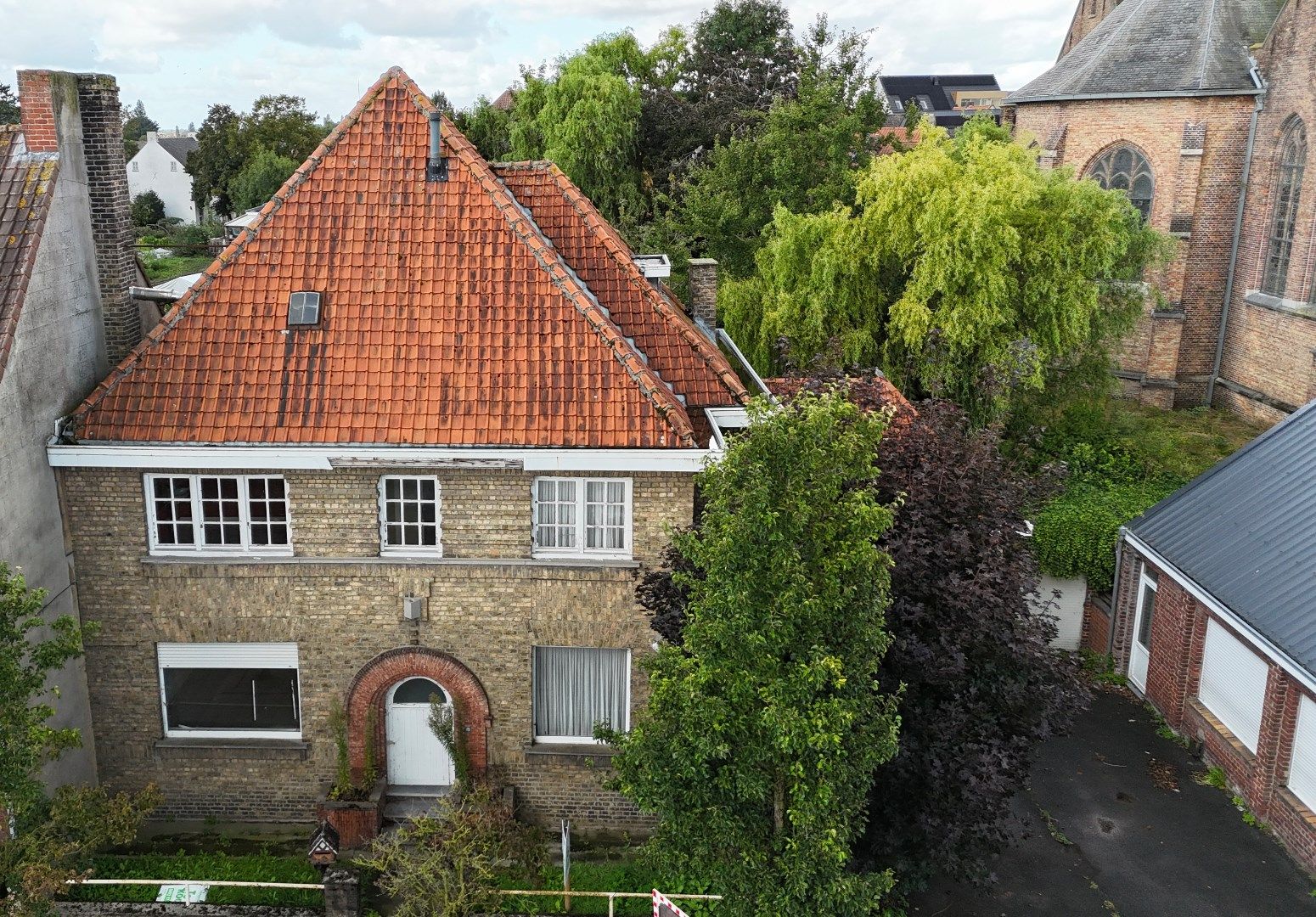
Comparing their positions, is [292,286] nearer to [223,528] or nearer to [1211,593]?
[223,528]

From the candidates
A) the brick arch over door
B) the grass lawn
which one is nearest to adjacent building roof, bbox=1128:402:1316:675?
the brick arch over door

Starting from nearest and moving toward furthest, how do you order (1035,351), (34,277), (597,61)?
(34,277), (1035,351), (597,61)

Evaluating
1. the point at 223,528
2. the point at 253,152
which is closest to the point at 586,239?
the point at 223,528

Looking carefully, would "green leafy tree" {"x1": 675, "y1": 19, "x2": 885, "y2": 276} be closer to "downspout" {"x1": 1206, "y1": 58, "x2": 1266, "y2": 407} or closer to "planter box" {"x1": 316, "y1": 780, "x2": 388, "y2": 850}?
"downspout" {"x1": 1206, "y1": 58, "x2": 1266, "y2": 407}

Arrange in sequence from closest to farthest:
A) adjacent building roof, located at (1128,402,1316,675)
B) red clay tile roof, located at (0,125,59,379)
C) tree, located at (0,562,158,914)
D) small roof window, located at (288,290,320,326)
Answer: tree, located at (0,562,158,914) → red clay tile roof, located at (0,125,59,379) → small roof window, located at (288,290,320,326) → adjacent building roof, located at (1128,402,1316,675)

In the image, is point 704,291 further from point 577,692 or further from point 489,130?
point 489,130

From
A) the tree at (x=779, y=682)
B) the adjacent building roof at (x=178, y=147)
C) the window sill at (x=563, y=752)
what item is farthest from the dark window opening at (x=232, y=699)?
the adjacent building roof at (x=178, y=147)

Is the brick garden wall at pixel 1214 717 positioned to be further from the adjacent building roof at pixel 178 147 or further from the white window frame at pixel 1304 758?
the adjacent building roof at pixel 178 147
